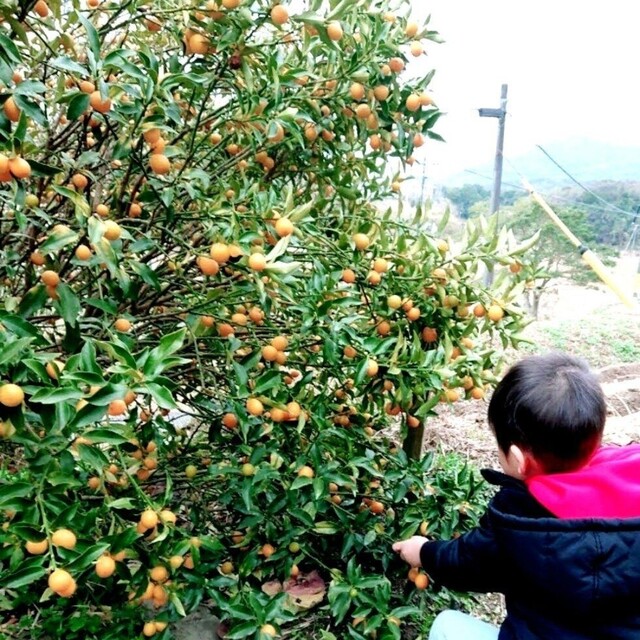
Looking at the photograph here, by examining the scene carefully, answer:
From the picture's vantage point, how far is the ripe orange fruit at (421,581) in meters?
1.71

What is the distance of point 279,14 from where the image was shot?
1.36m

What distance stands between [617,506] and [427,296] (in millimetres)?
704

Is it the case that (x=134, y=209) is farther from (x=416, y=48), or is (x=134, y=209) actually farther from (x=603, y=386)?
(x=603, y=386)

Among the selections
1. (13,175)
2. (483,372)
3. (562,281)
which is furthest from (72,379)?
(562,281)

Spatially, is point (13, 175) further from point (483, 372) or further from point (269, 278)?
point (483, 372)

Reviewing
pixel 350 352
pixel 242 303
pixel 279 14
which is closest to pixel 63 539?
pixel 242 303

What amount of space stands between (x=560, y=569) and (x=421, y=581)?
2.04 feet

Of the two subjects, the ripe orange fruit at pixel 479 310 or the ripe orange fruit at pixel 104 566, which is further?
the ripe orange fruit at pixel 479 310

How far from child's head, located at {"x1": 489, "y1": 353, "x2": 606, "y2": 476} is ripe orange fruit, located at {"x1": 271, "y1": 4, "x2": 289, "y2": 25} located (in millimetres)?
864

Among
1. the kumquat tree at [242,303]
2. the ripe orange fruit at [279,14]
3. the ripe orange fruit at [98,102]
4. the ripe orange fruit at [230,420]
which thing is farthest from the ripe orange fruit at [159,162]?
the ripe orange fruit at [230,420]

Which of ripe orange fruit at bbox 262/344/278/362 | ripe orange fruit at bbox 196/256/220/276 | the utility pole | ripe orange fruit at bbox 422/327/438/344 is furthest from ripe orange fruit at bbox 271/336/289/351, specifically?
the utility pole

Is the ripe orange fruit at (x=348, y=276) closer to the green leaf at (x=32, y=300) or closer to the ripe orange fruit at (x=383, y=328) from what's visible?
the ripe orange fruit at (x=383, y=328)

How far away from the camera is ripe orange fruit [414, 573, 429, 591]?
171 centimetres

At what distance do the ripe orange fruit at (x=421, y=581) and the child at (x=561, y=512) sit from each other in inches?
15.2
